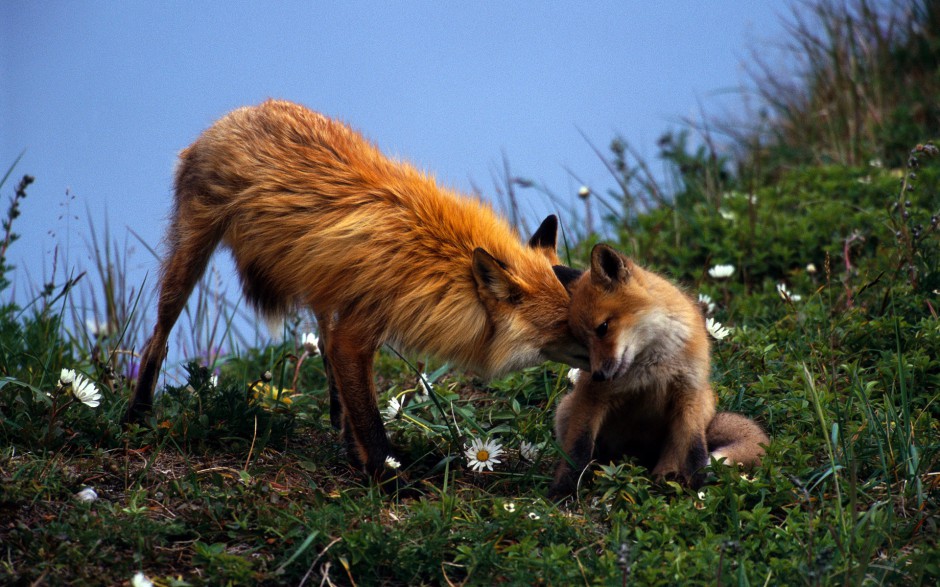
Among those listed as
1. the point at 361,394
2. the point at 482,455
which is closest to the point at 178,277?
the point at 361,394

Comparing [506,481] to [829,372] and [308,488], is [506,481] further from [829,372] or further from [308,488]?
[829,372]

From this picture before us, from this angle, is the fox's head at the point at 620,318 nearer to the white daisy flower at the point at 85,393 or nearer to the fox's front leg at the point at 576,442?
the fox's front leg at the point at 576,442

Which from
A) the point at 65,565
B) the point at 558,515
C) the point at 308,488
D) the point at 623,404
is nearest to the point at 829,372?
the point at 623,404

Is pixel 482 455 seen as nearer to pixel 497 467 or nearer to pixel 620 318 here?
pixel 497 467

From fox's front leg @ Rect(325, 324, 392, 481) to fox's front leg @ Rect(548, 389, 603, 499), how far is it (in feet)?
3.04

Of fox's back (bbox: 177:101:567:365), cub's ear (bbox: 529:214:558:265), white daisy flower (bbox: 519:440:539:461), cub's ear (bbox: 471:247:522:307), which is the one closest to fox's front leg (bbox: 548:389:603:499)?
white daisy flower (bbox: 519:440:539:461)

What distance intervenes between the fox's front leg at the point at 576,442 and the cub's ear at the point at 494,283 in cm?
64

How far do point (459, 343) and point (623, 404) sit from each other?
3.02ft

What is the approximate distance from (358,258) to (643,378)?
1615 millimetres

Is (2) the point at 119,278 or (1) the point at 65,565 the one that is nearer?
(1) the point at 65,565

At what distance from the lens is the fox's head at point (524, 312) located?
4.55m

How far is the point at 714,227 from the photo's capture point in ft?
25.2

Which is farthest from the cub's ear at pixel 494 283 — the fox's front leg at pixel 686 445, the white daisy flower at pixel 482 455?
the fox's front leg at pixel 686 445

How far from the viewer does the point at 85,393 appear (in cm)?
475
